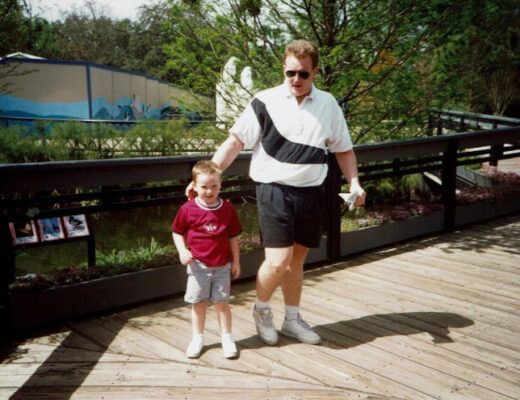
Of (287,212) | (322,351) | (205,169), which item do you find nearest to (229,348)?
(322,351)

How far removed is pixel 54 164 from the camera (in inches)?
135

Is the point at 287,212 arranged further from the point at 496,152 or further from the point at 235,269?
the point at 496,152

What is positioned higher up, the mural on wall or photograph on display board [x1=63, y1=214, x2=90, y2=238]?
the mural on wall

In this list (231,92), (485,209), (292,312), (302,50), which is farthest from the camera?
(485,209)

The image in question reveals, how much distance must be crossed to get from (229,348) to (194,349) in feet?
0.67

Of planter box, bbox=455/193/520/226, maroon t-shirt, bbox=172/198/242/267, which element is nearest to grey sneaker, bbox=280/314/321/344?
maroon t-shirt, bbox=172/198/242/267

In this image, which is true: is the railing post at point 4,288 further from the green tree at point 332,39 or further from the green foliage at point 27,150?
the green foliage at point 27,150

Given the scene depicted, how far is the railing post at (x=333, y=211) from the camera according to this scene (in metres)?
5.02

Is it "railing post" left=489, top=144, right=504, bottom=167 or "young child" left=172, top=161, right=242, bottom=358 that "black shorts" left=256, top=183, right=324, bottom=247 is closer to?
"young child" left=172, top=161, right=242, bottom=358

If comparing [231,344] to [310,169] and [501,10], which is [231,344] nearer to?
[310,169]

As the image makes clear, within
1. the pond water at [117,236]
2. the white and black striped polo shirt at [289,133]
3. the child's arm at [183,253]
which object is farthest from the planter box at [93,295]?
the pond water at [117,236]

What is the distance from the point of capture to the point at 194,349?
3.11m

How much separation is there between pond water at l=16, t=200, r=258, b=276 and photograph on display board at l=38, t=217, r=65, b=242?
7.87 feet

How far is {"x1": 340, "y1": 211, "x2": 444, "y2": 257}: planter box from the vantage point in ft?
17.6
